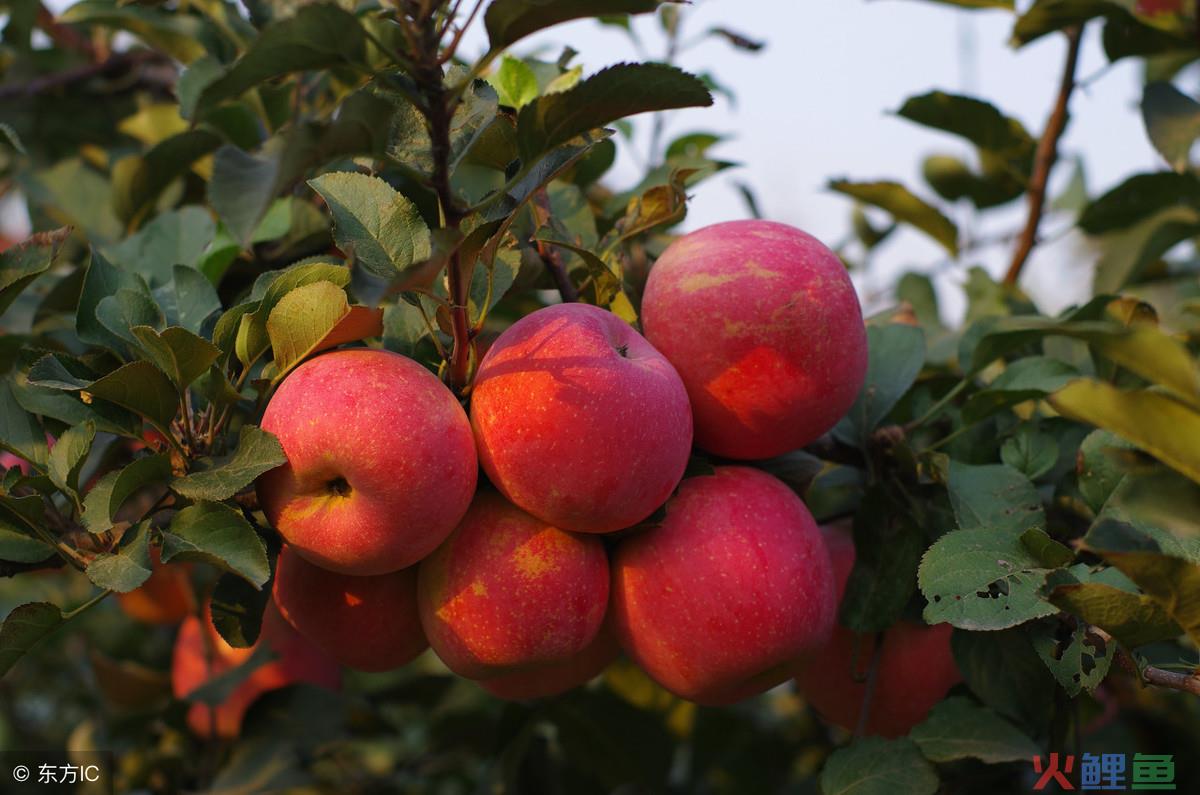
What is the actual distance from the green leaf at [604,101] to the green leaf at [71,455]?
501 mm

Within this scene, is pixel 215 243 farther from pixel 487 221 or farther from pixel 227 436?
pixel 487 221

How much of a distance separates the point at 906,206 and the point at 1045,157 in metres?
0.22

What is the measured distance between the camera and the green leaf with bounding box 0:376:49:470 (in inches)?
39.6

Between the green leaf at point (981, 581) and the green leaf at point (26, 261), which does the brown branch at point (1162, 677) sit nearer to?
the green leaf at point (981, 581)

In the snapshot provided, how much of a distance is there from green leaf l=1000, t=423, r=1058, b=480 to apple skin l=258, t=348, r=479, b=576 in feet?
2.07

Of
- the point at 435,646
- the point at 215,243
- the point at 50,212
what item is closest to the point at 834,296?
the point at 435,646

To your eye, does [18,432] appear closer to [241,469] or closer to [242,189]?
[241,469]

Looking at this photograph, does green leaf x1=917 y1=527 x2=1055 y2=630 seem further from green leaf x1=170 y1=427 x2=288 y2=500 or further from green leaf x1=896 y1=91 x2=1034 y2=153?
green leaf x1=896 y1=91 x2=1034 y2=153

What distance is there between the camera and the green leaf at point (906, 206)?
1617mm

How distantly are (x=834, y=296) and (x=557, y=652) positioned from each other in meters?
Answer: 0.44

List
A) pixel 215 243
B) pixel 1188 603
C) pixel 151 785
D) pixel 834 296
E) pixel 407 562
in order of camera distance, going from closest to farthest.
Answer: pixel 1188 603, pixel 407 562, pixel 834 296, pixel 215 243, pixel 151 785

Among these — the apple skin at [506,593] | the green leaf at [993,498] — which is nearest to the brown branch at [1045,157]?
the green leaf at [993,498]

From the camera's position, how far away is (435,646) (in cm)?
96

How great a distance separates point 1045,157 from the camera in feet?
5.37
